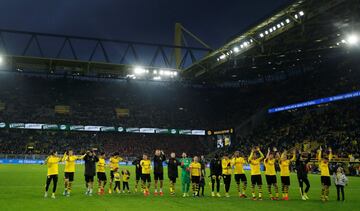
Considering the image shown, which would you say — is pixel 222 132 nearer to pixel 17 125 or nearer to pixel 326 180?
pixel 17 125

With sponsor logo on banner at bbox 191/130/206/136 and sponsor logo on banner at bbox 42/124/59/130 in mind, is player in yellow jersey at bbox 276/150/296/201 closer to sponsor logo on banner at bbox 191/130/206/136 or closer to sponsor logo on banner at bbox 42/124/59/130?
sponsor logo on banner at bbox 42/124/59/130

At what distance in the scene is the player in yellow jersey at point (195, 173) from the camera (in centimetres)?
1944

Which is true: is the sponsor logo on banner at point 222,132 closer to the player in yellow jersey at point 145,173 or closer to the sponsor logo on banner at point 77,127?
the sponsor logo on banner at point 77,127

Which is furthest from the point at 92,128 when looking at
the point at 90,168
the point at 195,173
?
the point at 195,173

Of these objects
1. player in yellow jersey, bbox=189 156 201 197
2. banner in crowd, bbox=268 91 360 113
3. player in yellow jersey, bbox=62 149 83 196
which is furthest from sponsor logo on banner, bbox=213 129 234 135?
player in yellow jersey, bbox=62 149 83 196

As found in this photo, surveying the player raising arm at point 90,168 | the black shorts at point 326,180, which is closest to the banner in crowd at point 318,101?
the black shorts at point 326,180

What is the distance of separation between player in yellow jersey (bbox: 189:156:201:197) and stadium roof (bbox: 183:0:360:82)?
59.0 feet

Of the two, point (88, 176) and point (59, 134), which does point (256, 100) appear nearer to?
point (59, 134)

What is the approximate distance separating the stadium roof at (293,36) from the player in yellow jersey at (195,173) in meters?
18.0

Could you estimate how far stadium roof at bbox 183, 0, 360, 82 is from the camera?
31219 mm

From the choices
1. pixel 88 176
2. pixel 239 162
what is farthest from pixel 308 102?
pixel 88 176

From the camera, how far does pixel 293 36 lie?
128ft

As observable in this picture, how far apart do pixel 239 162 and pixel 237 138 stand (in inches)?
1966

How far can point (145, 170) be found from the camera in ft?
66.2
